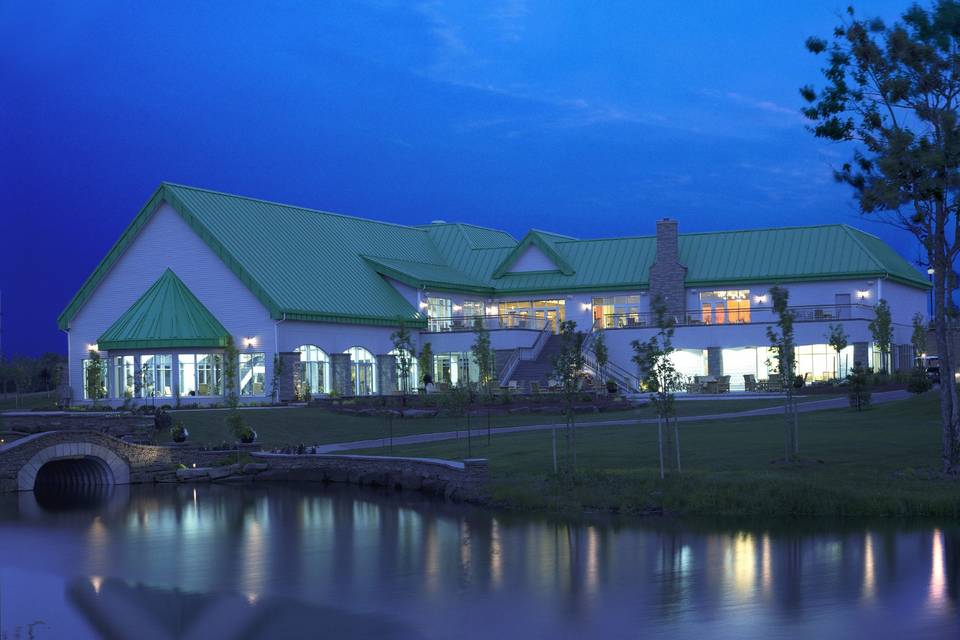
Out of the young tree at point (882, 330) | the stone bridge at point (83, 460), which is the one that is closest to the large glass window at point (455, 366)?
the young tree at point (882, 330)

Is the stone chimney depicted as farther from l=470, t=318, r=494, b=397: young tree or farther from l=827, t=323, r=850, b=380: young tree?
l=470, t=318, r=494, b=397: young tree

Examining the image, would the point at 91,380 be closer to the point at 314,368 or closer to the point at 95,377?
the point at 95,377

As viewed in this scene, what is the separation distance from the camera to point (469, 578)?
67.6 feet

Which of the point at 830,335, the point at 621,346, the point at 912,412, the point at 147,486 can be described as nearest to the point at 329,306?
the point at 621,346

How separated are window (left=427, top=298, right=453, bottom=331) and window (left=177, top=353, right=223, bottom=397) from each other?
1388cm

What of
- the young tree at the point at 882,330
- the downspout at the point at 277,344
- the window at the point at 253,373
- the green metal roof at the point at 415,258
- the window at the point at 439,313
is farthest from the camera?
the window at the point at 439,313

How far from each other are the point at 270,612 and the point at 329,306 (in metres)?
40.5

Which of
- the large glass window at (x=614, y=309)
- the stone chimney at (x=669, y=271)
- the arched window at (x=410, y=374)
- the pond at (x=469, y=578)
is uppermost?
the stone chimney at (x=669, y=271)

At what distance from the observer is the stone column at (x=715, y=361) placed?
203 feet

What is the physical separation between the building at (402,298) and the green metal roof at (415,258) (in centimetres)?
11

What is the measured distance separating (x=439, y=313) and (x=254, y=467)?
93.0 feet

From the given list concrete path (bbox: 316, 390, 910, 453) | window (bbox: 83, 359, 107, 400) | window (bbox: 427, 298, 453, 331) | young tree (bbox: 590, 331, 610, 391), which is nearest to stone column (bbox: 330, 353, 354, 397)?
window (bbox: 427, 298, 453, 331)

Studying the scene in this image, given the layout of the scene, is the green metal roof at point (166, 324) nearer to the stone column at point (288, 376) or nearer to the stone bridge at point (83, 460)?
the stone column at point (288, 376)

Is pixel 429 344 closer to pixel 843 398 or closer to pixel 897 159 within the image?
pixel 843 398
